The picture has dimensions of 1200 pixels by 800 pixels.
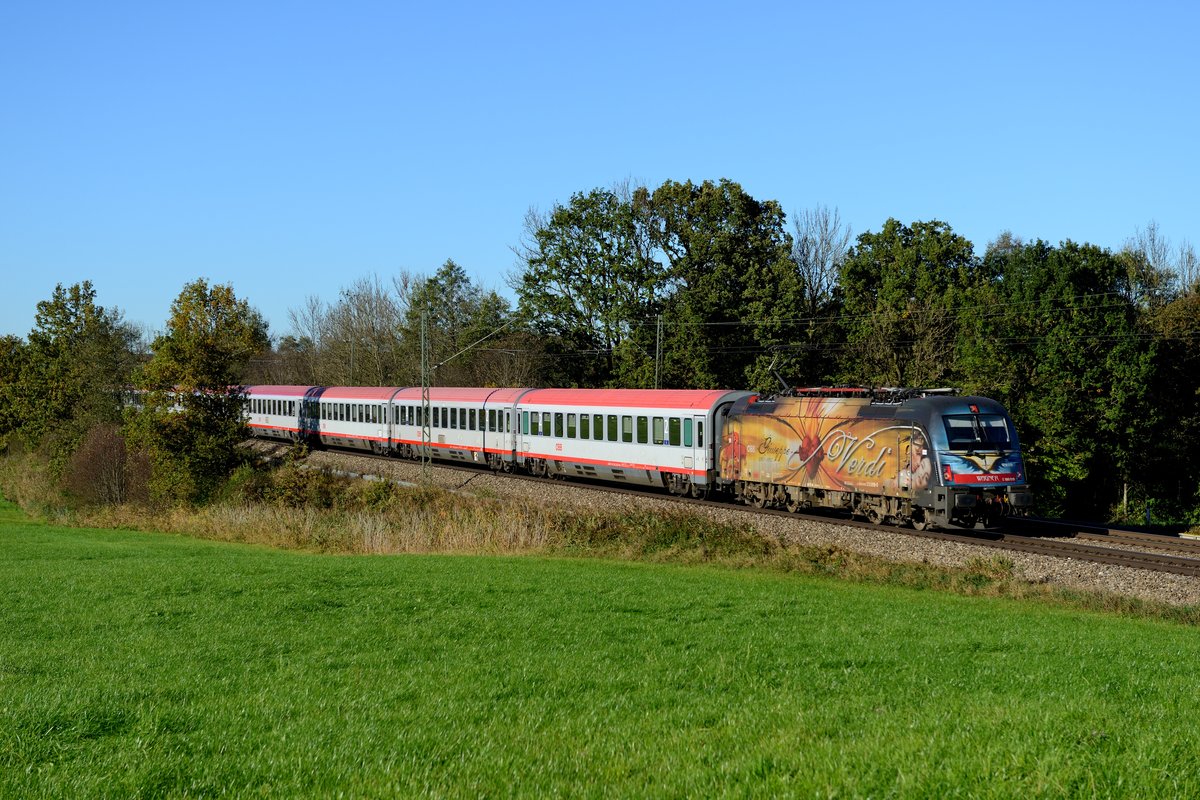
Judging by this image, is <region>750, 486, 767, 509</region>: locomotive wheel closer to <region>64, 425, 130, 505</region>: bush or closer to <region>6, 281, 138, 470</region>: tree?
<region>64, 425, 130, 505</region>: bush

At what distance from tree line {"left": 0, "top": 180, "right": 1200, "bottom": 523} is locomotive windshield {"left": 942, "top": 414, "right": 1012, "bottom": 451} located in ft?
22.9

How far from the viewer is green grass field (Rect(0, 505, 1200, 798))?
6.29 metres

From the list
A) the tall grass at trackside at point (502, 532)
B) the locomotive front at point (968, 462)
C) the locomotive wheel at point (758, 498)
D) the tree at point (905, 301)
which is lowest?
the tall grass at trackside at point (502, 532)

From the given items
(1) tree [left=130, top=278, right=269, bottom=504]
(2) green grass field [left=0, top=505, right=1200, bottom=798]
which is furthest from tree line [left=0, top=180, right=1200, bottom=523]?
(2) green grass field [left=0, top=505, right=1200, bottom=798]

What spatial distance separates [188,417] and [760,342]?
28.9m

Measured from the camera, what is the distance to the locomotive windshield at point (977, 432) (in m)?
22.4

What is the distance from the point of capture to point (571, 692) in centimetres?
914

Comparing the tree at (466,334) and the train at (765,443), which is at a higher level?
the tree at (466,334)

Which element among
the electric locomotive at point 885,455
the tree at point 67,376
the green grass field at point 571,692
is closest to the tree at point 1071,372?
the electric locomotive at point 885,455

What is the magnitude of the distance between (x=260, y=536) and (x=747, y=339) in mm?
31122

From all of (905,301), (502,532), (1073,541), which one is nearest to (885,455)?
(1073,541)

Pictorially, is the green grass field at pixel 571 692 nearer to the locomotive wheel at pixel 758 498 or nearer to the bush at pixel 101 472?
the locomotive wheel at pixel 758 498

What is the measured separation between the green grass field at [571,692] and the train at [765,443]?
20.7ft

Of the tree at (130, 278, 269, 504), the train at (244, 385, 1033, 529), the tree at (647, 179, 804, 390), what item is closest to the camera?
the train at (244, 385, 1033, 529)
